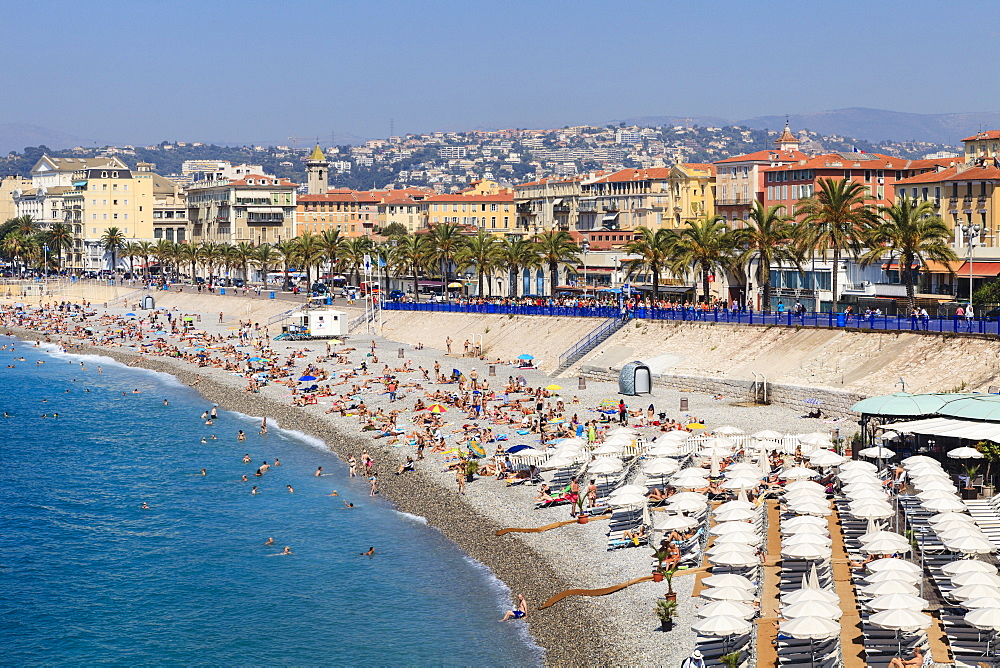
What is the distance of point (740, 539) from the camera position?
27.6 m

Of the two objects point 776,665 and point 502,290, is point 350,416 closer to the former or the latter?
point 776,665

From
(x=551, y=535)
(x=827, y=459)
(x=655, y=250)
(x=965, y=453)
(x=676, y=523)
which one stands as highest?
(x=655, y=250)

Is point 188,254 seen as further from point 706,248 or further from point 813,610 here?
point 813,610

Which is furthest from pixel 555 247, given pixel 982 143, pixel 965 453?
pixel 982 143

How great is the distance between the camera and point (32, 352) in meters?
98.6

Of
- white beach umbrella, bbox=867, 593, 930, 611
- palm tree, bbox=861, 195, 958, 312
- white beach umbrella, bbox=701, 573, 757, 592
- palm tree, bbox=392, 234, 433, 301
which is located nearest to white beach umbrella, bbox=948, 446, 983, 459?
white beach umbrella, bbox=701, 573, 757, 592

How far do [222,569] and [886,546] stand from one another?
62.3ft

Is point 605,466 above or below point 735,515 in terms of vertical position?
below

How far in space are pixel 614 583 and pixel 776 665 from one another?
7.12 metres

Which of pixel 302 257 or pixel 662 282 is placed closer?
pixel 662 282

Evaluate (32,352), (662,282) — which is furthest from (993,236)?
(32,352)

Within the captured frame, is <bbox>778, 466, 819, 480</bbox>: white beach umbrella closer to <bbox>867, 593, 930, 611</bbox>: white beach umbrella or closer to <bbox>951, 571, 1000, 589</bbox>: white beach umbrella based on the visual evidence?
<bbox>951, 571, 1000, 589</bbox>: white beach umbrella

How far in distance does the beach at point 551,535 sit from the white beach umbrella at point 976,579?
5.67m

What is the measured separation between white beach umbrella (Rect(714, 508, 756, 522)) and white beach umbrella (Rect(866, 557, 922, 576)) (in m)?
5.06
